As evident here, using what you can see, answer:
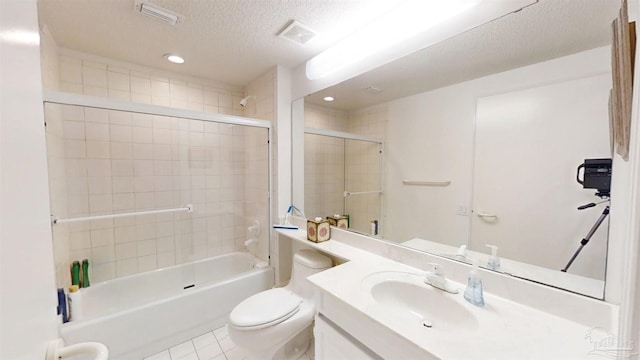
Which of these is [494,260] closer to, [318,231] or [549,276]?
[549,276]

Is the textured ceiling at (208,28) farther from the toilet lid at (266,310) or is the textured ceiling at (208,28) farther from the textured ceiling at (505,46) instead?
the toilet lid at (266,310)

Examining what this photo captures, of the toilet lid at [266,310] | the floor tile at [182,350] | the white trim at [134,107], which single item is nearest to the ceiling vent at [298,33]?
the white trim at [134,107]

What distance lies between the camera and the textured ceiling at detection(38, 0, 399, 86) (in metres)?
1.32

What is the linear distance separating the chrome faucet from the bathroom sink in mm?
18

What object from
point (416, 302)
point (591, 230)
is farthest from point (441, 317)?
point (591, 230)

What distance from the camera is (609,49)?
787 mm

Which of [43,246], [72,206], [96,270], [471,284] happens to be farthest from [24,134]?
[96,270]

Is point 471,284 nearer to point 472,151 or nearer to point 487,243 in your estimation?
point 487,243

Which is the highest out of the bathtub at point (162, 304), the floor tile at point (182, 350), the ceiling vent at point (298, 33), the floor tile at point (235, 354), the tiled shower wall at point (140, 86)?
the ceiling vent at point (298, 33)

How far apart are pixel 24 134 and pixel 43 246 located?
268 mm

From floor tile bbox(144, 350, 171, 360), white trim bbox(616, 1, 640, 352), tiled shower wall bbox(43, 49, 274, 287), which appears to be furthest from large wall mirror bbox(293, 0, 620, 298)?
floor tile bbox(144, 350, 171, 360)

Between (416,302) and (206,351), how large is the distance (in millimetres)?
1548

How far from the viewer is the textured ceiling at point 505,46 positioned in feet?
2.76

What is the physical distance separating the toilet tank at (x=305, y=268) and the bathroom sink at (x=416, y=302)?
1.68ft
